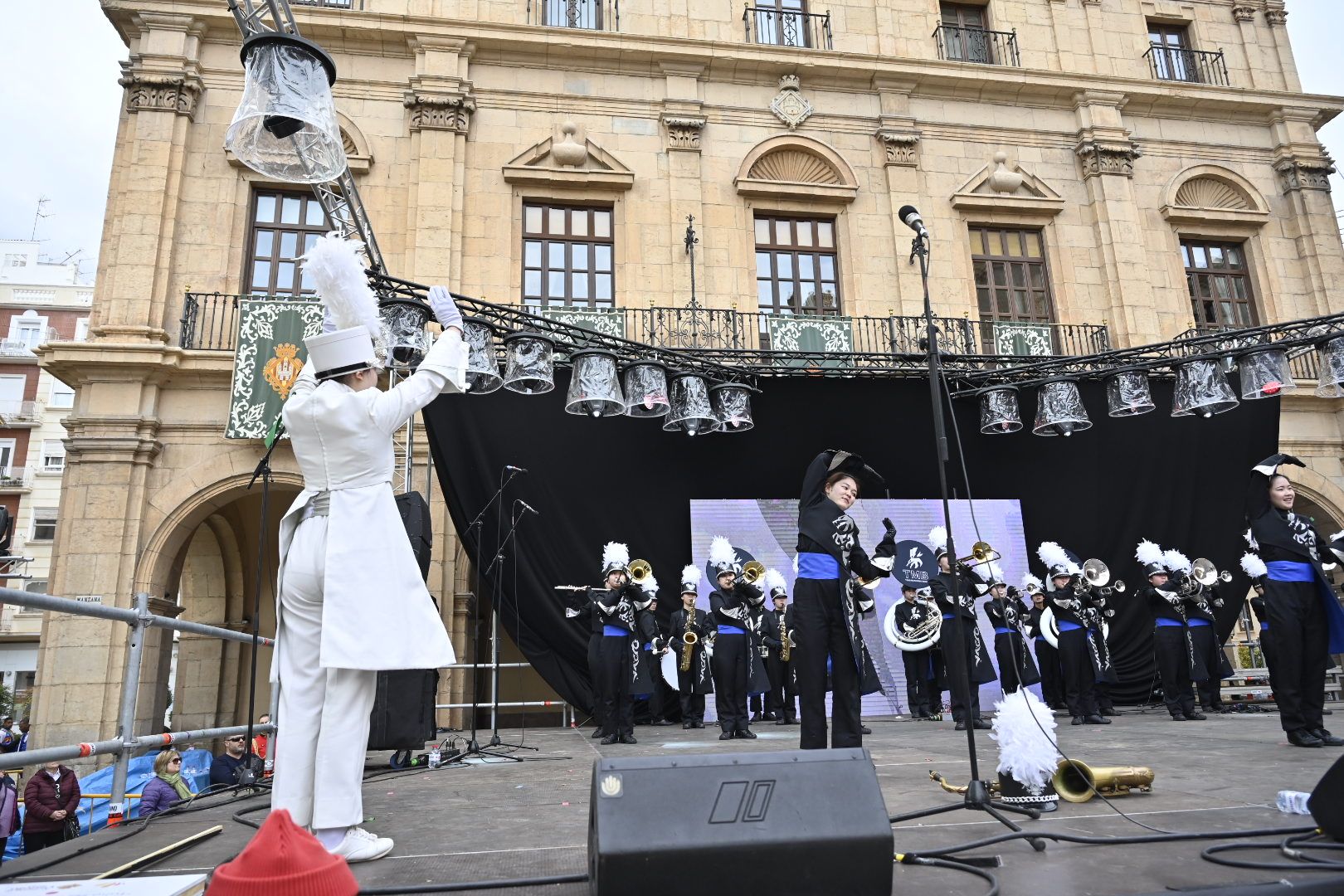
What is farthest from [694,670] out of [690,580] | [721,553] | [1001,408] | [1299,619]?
[1299,619]

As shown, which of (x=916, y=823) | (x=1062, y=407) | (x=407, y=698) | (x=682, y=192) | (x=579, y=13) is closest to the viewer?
(x=916, y=823)

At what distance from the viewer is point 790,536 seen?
41.8ft

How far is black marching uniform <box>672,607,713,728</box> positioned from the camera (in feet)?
37.2

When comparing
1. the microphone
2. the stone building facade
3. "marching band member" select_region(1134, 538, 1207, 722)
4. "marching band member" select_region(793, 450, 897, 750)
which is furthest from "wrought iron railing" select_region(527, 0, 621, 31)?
"marching band member" select_region(793, 450, 897, 750)

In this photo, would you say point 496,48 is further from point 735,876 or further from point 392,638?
point 735,876

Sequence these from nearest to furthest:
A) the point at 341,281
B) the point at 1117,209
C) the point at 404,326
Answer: the point at 341,281 < the point at 404,326 < the point at 1117,209

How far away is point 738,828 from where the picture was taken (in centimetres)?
231

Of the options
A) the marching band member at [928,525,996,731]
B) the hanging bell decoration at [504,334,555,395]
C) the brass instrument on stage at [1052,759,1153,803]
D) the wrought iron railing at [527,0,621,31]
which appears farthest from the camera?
the wrought iron railing at [527,0,621,31]

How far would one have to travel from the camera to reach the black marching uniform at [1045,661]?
11.6 meters

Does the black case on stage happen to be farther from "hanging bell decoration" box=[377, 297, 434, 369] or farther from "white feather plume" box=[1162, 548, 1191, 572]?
"white feather plume" box=[1162, 548, 1191, 572]

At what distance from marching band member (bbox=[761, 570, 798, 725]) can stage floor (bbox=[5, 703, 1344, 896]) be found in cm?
433

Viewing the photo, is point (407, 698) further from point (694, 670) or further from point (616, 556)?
point (694, 670)

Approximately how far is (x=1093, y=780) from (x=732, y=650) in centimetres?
600

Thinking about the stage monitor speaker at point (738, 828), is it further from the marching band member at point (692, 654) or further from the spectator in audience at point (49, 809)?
the spectator in audience at point (49, 809)
